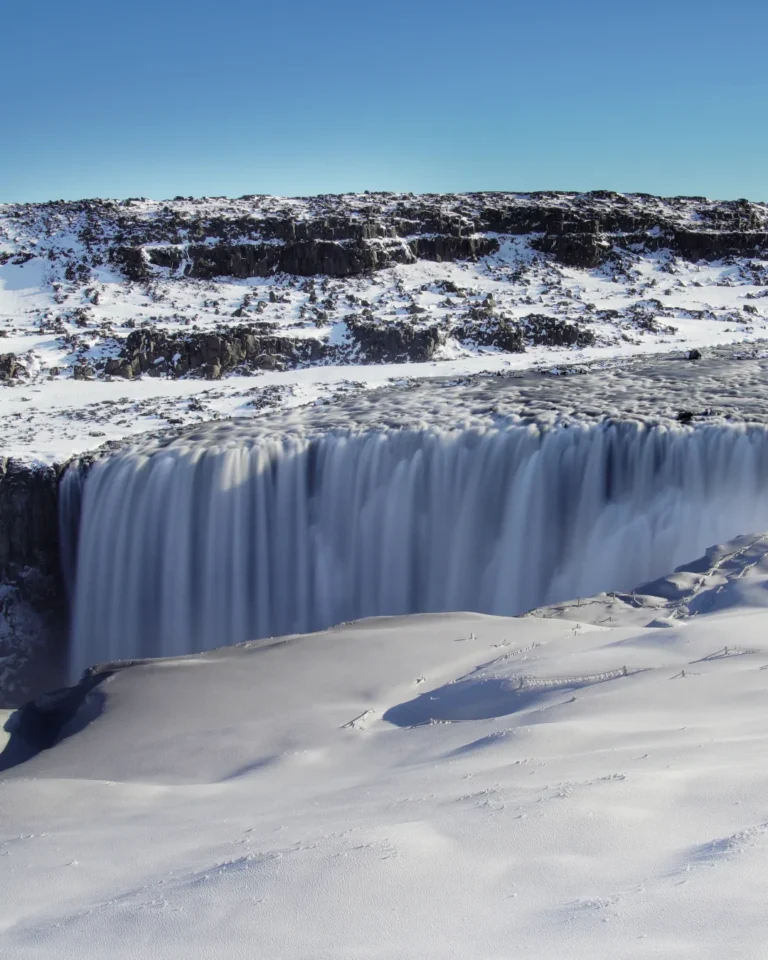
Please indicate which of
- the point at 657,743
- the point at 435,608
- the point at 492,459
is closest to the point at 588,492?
the point at 492,459

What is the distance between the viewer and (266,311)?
32656 mm

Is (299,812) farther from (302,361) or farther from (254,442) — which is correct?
(302,361)

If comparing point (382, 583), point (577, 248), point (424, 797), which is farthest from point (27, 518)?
point (577, 248)

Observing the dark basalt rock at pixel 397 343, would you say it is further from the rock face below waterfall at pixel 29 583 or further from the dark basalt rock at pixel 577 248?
the dark basalt rock at pixel 577 248

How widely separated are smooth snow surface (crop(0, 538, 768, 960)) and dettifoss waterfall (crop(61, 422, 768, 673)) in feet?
19.7

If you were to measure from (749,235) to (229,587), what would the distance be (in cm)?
3624

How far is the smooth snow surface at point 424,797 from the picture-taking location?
3.26m

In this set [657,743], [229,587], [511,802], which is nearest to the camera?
[511,802]

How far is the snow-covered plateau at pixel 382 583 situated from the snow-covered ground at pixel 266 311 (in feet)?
0.68

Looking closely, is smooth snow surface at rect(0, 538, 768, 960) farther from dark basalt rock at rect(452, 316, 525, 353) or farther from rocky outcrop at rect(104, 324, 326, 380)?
dark basalt rock at rect(452, 316, 525, 353)

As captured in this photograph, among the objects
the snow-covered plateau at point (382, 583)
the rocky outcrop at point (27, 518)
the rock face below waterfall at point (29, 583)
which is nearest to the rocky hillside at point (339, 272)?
the snow-covered plateau at point (382, 583)

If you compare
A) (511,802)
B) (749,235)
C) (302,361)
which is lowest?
(511,802)

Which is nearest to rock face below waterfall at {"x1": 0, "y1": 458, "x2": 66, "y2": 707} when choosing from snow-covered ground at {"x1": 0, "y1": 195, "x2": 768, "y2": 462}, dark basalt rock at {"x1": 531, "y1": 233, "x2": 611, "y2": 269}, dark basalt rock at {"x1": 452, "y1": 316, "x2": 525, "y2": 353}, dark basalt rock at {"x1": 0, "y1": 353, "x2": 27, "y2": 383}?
snow-covered ground at {"x1": 0, "y1": 195, "x2": 768, "y2": 462}

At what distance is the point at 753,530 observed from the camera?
14.1m
